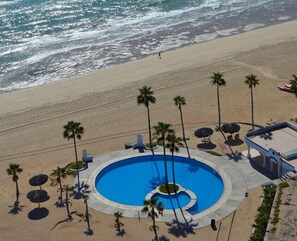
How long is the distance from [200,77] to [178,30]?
3386 cm

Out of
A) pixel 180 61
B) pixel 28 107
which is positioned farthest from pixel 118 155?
pixel 180 61

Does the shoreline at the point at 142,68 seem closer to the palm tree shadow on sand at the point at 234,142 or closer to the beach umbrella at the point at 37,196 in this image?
the palm tree shadow on sand at the point at 234,142

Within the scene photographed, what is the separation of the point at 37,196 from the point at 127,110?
2465cm

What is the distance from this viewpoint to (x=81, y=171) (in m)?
61.4

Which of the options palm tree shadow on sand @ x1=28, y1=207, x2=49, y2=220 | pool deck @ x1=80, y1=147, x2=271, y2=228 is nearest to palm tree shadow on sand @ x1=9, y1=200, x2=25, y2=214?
palm tree shadow on sand @ x1=28, y1=207, x2=49, y2=220

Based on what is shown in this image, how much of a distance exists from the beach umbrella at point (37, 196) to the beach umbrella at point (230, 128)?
22.0 m

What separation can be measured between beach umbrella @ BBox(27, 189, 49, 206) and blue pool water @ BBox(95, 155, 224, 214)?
562 centimetres

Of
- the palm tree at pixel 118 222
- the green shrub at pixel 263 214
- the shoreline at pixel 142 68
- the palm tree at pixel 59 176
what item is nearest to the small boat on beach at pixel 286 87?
the shoreline at pixel 142 68

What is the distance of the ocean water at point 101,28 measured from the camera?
332 feet

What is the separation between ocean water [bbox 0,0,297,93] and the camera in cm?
10119

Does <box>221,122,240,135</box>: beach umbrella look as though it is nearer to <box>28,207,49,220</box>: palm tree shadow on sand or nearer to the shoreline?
<box>28,207,49,220</box>: palm tree shadow on sand

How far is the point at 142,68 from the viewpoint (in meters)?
93.8

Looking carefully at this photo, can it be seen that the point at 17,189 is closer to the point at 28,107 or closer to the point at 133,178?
the point at 133,178

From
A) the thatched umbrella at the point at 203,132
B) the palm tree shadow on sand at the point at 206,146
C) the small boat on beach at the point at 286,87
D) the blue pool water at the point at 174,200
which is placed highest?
the small boat on beach at the point at 286,87
